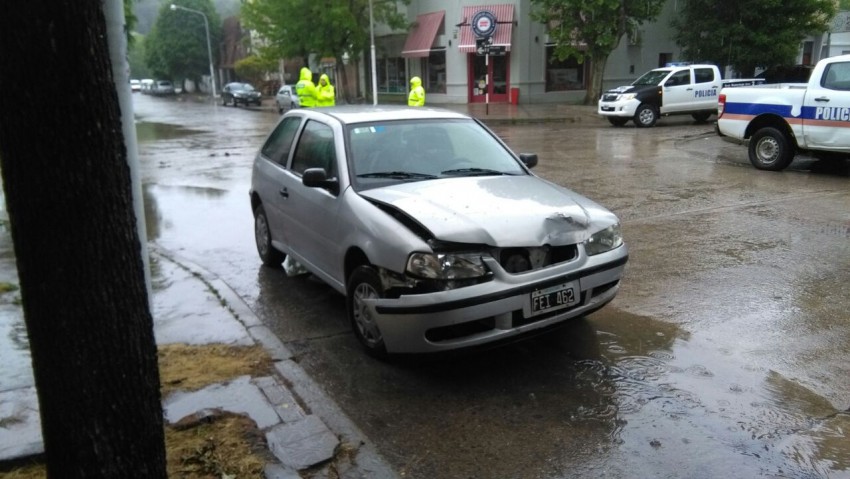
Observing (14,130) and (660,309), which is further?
(660,309)

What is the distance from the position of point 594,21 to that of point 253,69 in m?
37.1

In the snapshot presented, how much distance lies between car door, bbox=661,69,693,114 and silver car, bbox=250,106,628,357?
60.1 feet

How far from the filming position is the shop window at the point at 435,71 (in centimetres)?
3681

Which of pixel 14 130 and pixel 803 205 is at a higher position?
pixel 14 130

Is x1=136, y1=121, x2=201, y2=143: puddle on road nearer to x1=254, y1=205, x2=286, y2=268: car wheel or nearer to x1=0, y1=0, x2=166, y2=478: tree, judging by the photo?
x1=254, y1=205, x2=286, y2=268: car wheel

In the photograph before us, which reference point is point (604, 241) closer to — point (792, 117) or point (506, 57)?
point (792, 117)

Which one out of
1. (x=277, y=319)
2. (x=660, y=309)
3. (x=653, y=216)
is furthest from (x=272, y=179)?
(x=653, y=216)

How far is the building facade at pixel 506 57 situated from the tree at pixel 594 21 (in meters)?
3.10

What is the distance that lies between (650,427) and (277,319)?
306 cm

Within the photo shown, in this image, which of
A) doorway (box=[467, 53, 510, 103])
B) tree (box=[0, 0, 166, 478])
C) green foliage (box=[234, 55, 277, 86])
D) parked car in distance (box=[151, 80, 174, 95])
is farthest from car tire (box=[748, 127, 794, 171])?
parked car in distance (box=[151, 80, 174, 95])

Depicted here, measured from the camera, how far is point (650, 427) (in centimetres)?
385

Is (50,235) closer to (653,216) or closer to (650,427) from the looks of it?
(650,427)

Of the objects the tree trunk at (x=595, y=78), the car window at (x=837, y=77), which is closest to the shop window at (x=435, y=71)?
the tree trunk at (x=595, y=78)

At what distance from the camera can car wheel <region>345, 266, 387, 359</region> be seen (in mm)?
4504
